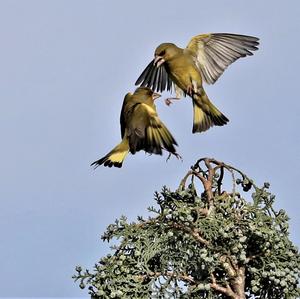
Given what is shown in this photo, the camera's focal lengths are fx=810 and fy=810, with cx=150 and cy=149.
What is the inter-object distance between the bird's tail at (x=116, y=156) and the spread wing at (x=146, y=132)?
7cm

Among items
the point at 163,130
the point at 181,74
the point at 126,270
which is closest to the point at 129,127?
the point at 163,130

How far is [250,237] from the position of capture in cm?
533

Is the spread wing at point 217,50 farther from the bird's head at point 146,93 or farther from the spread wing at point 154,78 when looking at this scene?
the bird's head at point 146,93

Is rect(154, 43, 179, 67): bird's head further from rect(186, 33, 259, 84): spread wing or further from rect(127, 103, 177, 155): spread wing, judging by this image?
rect(127, 103, 177, 155): spread wing

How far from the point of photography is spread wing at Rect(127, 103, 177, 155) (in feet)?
21.7

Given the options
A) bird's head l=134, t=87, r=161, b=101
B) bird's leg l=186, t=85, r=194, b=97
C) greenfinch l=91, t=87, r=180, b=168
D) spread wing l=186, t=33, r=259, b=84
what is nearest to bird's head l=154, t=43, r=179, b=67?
bird's leg l=186, t=85, r=194, b=97

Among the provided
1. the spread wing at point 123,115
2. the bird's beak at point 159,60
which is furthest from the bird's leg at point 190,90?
the spread wing at point 123,115

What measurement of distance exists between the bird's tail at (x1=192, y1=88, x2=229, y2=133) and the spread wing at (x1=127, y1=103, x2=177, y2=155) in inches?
39.9

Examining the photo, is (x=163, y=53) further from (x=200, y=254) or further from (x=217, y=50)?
(x=200, y=254)

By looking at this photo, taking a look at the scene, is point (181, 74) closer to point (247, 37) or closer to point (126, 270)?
point (247, 37)

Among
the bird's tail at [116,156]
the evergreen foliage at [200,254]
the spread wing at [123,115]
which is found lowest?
the evergreen foliage at [200,254]

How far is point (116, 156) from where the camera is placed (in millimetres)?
6816

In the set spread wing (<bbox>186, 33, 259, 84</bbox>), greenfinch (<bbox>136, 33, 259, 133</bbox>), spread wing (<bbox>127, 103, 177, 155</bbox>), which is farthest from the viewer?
spread wing (<bbox>186, 33, 259, 84</bbox>)

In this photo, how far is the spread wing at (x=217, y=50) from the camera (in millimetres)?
8391
